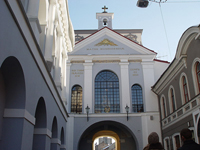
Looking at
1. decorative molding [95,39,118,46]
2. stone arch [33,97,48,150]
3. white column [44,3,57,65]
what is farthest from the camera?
decorative molding [95,39,118,46]

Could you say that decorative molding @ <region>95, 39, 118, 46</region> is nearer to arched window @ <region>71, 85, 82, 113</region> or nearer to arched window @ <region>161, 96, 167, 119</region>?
arched window @ <region>71, 85, 82, 113</region>

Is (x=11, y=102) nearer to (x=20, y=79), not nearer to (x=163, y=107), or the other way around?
(x=20, y=79)

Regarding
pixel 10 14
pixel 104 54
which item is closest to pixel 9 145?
pixel 10 14

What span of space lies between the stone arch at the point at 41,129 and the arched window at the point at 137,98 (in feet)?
44.4

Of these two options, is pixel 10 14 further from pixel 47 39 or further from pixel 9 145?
pixel 47 39

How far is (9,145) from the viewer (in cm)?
580

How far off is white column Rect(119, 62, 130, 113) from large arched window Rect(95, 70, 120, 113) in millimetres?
570

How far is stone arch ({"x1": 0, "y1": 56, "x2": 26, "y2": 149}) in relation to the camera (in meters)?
5.86

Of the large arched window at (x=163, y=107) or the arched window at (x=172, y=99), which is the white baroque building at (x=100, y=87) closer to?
the large arched window at (x=163, y=107)

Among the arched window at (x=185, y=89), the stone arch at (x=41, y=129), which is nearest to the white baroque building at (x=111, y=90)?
the arched window at (x=185, y=89)

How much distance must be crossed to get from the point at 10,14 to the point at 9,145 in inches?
118

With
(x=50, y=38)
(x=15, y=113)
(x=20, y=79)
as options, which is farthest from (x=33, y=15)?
(x=15, y=113)

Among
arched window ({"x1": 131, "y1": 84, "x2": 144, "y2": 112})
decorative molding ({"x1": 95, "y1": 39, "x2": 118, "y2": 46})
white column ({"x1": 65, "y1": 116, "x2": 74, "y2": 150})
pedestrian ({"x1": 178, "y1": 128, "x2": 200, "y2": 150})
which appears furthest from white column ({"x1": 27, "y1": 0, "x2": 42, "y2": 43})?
decorative molding ({"x1": 95, "y1": 39, "x2": 118, "y2": 46})

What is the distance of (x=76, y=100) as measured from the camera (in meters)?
22.0
